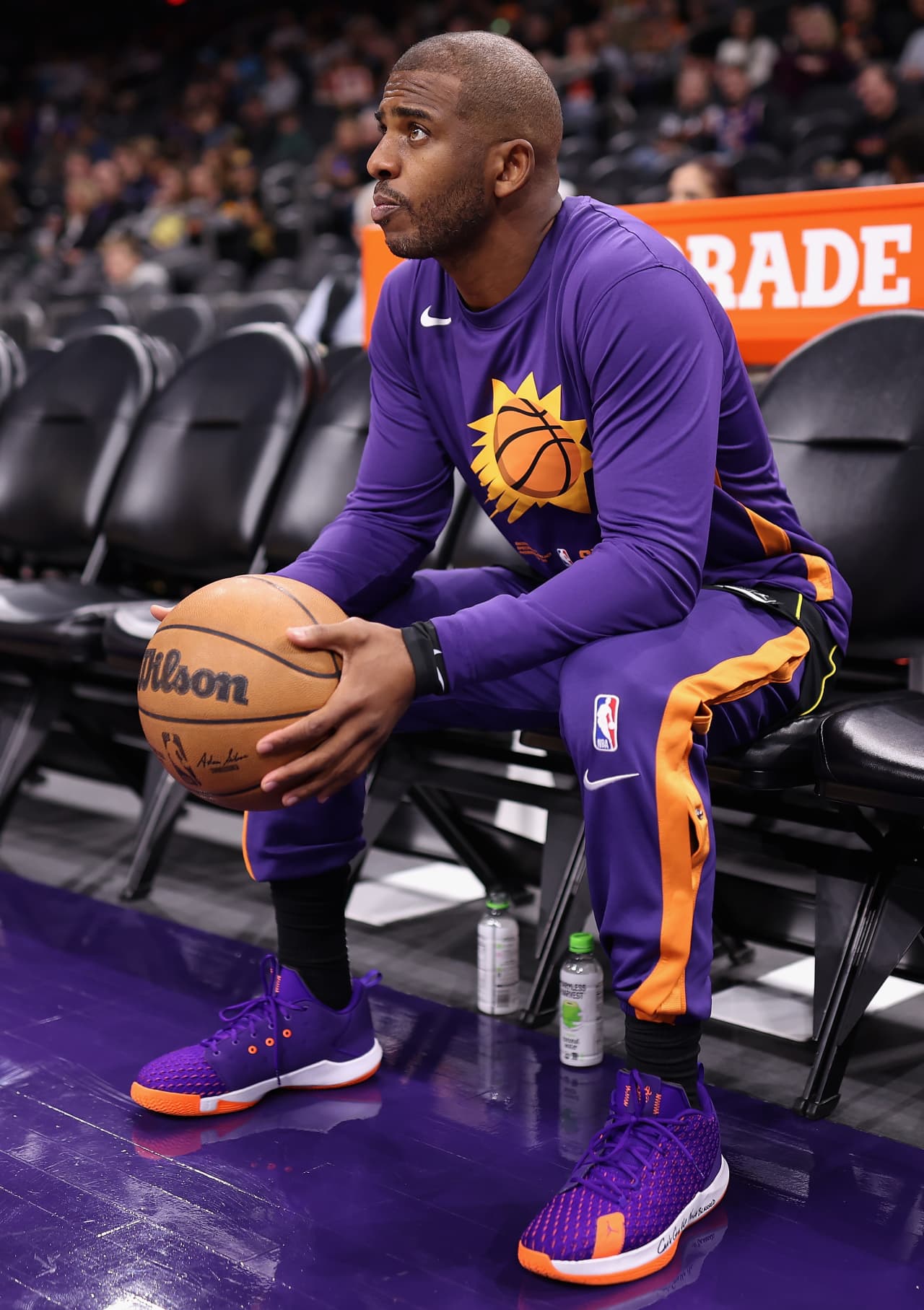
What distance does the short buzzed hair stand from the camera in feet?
5.08

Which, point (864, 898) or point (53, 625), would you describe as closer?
point (864, 898)

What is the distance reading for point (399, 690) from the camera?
1.45 metres

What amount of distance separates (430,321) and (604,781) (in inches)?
26.0

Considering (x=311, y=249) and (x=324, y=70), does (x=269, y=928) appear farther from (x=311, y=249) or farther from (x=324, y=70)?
(x=324, y=70)

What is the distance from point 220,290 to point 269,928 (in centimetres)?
569

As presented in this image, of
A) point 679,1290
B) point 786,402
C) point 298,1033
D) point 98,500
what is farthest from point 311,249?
point 679,1290

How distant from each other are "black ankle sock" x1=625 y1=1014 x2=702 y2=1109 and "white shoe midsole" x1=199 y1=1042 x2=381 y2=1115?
0.45m

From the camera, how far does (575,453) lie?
5.27ft

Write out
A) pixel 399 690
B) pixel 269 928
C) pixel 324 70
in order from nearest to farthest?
1. pixel 399 690
2. pixel 269 928
3. pixel 324 70

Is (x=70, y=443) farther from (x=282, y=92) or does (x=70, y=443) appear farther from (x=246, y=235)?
(x=282, y=92)

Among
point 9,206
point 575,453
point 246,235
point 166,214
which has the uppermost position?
point 9,206

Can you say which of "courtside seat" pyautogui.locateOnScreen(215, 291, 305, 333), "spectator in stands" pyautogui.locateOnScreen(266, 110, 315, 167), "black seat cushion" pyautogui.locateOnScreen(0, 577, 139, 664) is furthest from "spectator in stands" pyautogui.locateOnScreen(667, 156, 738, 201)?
"spectator in stands" pyautogui.locateOnScreen(266, 110, 315, 167)

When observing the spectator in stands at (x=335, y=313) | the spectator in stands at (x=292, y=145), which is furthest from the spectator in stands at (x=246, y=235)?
the spectator in stands at (x=335, y=313)

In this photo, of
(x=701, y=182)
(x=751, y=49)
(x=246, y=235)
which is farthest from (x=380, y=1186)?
(x=751, y=49)
